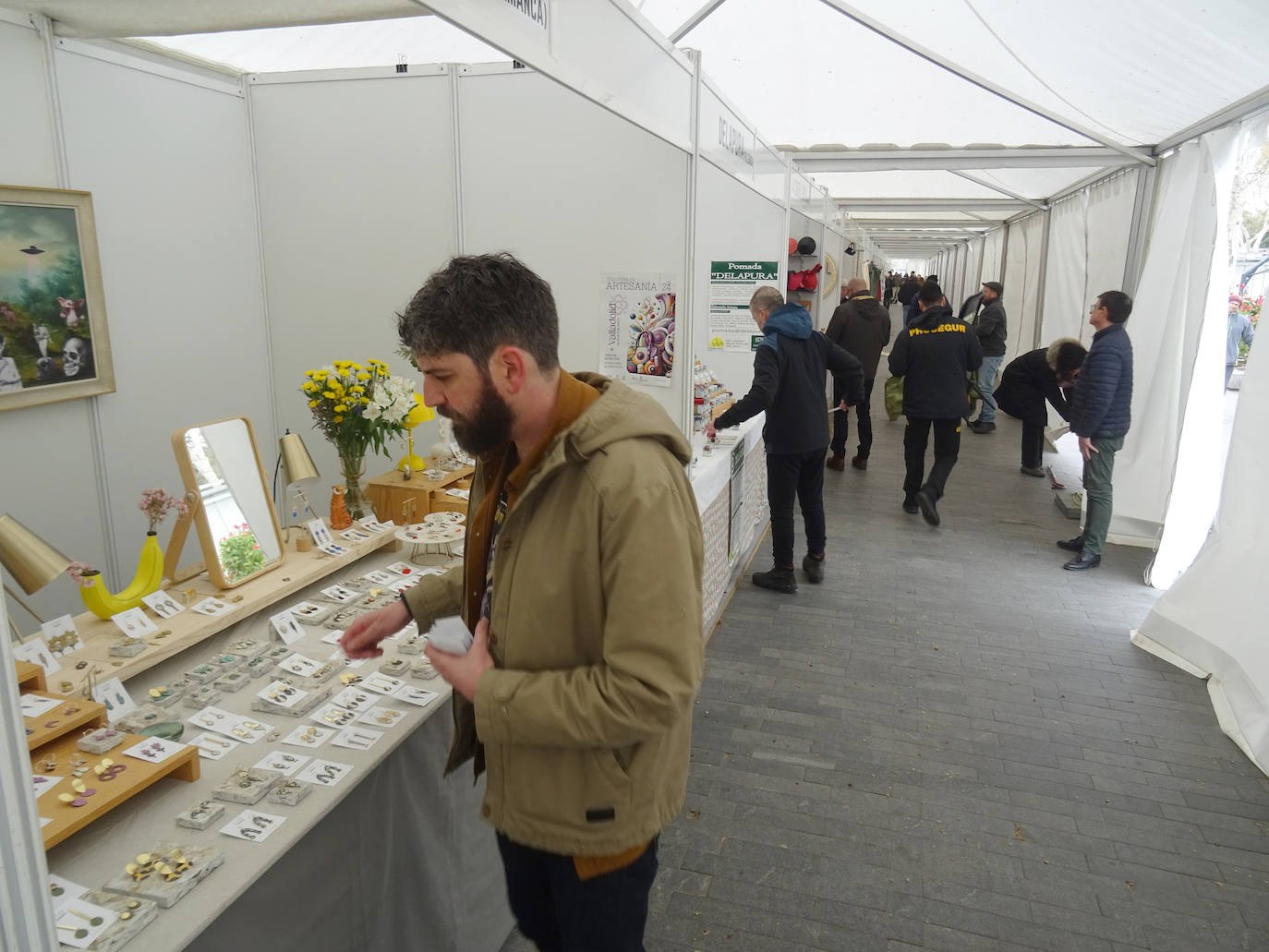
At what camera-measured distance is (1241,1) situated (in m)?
3.14

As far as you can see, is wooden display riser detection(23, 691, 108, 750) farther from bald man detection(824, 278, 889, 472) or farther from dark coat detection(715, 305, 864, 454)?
bald man detection(824, 278, 889, 472)

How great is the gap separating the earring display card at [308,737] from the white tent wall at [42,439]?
163cm

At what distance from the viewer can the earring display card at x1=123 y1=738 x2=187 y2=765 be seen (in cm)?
145

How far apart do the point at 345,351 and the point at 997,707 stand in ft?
11.0

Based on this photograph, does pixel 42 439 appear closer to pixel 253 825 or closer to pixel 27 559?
pixel 27 559

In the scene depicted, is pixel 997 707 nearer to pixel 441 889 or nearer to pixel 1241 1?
pixel 441 889

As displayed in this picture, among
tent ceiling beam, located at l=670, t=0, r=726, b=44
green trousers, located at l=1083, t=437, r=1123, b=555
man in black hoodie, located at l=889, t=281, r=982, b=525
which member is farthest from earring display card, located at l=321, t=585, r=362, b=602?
man in black hoodie, located at l=889, t=281, r=982, b=525

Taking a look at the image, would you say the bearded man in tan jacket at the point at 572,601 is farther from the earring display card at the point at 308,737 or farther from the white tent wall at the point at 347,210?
the white tent wall at the point at 347,210

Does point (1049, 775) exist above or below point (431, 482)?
below

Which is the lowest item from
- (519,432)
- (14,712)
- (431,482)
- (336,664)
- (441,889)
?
(441,889)

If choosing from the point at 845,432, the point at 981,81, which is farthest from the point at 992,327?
the point at 981,81

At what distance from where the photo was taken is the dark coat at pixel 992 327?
28.5 feet

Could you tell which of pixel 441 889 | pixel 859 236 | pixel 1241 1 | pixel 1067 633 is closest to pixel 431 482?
pixel 441 889

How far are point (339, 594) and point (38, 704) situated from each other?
2.75ft
